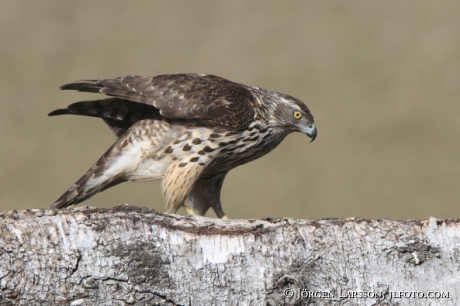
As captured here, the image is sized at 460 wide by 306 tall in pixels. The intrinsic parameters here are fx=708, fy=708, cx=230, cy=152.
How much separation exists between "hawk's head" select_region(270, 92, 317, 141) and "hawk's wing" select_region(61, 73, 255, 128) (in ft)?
1.33

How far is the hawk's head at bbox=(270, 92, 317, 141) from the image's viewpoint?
24.2ft

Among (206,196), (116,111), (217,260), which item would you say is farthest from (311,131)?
(217,260)

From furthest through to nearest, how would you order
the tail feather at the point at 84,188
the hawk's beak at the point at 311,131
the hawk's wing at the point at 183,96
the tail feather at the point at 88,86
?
1. the hawk's beak at the point at 311,131
2. the tail feather at the point at 84,188
3. the hawk's wing at the point at 183,96
4. the tail feather at the point at 88,86

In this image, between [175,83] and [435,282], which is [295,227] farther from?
[175,83]

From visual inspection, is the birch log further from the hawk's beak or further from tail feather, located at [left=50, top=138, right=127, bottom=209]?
the hawk's beak

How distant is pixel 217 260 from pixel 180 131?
3.24 metres

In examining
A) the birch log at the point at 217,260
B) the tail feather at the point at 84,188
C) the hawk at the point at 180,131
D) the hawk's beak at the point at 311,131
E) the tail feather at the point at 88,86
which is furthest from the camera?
the hawk's beak at the point at 311,131

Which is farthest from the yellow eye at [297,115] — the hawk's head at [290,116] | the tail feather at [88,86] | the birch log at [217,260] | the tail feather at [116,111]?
the birch log at [217,260]

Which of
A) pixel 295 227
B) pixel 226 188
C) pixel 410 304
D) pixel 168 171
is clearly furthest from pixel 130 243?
pixel 226 188

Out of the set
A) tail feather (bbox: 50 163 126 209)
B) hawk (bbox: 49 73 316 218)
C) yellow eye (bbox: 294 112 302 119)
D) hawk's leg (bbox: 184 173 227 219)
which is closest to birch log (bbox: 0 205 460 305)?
hawk (bbox: 49 73 316 218)

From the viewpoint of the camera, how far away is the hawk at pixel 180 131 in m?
6.73

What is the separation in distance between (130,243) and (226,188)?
13690 millimetres

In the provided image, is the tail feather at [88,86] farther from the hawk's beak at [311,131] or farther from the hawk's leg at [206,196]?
the hawk's beak at [311,131]

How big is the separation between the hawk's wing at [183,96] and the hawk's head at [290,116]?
1.33 ft
